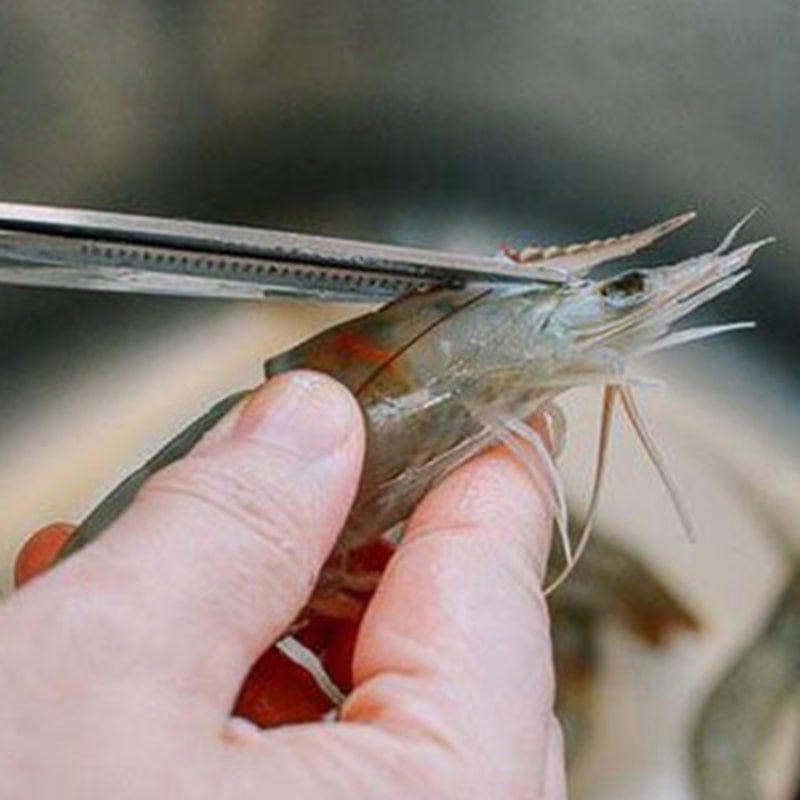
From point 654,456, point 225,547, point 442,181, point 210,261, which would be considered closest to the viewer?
point 225,547

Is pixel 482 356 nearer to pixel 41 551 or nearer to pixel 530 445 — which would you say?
pixel 530 445

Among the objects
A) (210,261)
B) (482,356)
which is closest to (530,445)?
(482,356)

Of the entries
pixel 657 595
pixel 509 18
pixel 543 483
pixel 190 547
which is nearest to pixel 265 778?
pixel 190 547

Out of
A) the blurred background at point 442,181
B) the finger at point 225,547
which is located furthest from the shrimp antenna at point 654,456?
the finger at point 225,547

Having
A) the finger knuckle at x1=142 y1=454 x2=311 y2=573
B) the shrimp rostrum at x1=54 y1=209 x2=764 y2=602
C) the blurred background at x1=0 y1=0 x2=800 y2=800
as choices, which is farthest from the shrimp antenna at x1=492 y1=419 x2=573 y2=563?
the blurred background at x1=0 y1=0 x2=800 y2=800

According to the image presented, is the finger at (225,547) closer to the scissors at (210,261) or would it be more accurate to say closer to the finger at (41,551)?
the scissors at (210,261)

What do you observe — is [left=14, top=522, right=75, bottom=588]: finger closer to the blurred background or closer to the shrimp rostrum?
the shrimp rostrum
